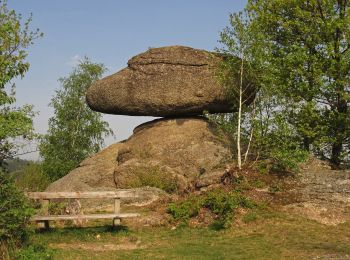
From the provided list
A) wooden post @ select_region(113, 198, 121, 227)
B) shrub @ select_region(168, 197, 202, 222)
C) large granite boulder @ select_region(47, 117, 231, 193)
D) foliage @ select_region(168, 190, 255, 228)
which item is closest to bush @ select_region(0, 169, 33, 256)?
wooden post @ select_region(113, 198, 121, 227)

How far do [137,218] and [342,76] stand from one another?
11824 mm

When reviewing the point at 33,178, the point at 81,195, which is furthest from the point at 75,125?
the point at 81,195

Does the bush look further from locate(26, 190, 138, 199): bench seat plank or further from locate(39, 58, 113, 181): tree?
locate(39, 58, 113, 181): tree

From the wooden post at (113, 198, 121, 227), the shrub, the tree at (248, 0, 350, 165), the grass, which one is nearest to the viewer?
the grass

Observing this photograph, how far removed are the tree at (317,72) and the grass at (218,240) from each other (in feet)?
23.3

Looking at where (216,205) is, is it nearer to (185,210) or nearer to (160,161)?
(185,210)

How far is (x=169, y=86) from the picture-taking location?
25.4 m

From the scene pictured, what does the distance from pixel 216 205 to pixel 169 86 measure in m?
9.56

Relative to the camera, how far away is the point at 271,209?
17.4 m

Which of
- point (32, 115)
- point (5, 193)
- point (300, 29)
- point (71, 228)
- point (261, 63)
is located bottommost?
point (71, 228)

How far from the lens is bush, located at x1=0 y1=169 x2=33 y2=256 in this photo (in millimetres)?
11677

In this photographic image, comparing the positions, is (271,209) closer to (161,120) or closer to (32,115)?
(32,115)

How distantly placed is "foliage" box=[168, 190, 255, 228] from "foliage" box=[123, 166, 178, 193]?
3939 millimetres

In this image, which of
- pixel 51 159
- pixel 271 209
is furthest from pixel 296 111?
pixel 51 159
